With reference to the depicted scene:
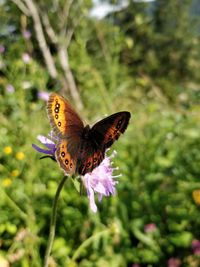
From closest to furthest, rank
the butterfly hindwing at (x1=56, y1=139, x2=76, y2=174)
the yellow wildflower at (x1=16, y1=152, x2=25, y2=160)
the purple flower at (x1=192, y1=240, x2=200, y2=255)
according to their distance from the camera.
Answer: the butterfly hindwing at (x1=56, y1=139, x2=76, y2=174) → the purple flower at (x1=192, y1=240, x2=200, y2=255) → the yellow wildflower at (x1=16, y1=152, x2=25, y2=160)

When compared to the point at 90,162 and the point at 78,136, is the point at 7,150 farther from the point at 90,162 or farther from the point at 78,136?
the point at 90,162

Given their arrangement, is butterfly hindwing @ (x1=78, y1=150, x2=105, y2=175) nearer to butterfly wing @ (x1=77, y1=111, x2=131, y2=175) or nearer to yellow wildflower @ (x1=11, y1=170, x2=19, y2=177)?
butterfly wing @ (x1=77, y1=111, x2=131, y2=175)

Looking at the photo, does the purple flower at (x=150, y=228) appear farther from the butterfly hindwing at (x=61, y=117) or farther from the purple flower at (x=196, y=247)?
the butterfly hindwing at (x=61, y=117)

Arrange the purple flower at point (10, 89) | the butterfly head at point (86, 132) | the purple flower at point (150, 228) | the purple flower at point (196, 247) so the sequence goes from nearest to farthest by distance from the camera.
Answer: the butterfly head at point (86, 132) → the purple flower at point (196, 247) → the purple flower at point (150, 228) → the purple flower at point (10, 89)

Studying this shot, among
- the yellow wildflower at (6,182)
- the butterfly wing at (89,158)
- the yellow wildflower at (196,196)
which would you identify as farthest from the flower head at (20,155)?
the butterfly wing at (89,158)

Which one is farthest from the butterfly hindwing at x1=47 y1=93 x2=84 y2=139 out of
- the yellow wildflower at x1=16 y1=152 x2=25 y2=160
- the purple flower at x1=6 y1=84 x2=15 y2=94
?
the purple flower at x1=6 y1=84 x2=15 y2=94

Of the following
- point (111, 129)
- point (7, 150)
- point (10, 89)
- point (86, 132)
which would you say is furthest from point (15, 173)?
point (10, 89)

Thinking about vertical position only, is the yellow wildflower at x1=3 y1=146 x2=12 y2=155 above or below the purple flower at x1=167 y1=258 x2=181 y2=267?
above
